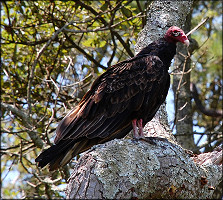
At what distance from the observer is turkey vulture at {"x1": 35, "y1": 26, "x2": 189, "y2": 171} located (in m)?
3.75

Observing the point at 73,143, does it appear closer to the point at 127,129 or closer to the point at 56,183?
the point at 127,129

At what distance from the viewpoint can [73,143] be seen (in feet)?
12.2

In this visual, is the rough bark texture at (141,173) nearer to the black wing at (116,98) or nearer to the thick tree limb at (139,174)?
the thick tree limb at (139,174)

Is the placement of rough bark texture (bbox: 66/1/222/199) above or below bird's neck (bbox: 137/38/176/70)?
below

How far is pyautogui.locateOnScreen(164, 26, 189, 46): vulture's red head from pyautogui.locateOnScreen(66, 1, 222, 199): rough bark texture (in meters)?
1.29

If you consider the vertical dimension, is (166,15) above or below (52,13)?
below

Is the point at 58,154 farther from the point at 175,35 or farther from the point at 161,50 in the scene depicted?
the point at 175,35

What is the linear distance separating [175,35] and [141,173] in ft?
6.30

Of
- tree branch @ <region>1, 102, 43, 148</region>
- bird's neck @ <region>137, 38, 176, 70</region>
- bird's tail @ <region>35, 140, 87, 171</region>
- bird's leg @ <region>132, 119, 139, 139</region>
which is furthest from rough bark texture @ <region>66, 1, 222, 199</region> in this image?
tree branch @ <region>1, 102, 43, 148</region>

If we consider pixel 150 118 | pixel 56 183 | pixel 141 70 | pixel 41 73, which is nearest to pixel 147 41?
pixel 141 70

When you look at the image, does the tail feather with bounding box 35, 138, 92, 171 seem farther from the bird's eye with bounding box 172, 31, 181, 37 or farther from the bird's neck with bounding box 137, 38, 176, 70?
the bird's eye with bounding box 172, 31, 181, 37

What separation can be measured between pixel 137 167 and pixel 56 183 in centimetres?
255

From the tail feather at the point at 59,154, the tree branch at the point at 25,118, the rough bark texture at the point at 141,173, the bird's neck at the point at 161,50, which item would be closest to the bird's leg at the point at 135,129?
the rough bark texture at the point at 141,173

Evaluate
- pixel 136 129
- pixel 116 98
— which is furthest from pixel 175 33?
pixel 136 129
